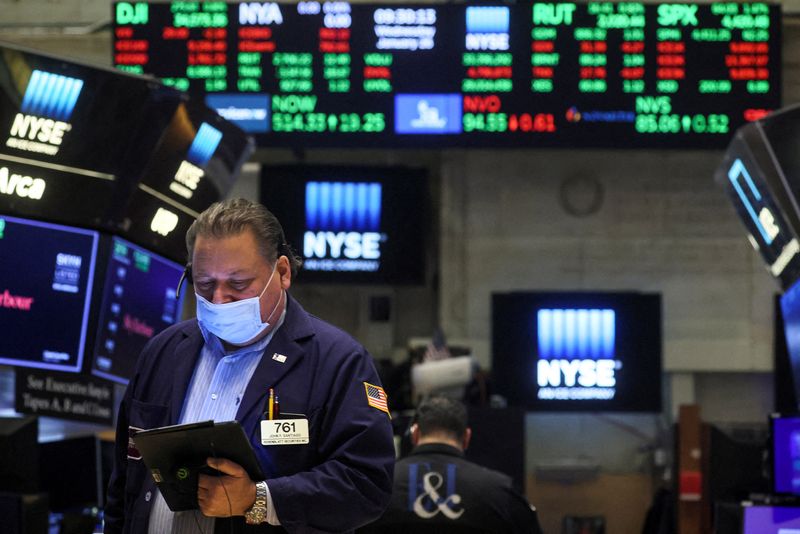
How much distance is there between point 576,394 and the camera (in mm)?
8711

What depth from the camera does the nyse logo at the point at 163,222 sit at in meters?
5.00

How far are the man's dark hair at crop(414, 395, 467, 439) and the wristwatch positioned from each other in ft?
6.30

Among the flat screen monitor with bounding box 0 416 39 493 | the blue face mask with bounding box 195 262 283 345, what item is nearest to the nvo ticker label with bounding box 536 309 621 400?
the flat screen monitor with bounding box 0 416 39 493

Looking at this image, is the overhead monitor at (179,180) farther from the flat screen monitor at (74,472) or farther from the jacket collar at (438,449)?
the jacket collar at (438,449)

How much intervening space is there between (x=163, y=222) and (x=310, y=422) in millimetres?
2877

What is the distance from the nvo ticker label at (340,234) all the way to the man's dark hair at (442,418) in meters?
4.53

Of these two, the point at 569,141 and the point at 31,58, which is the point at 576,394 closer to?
the point at 569,141

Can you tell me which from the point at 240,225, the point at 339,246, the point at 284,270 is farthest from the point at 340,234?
the point at 240,225

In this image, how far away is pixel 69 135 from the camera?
458cm


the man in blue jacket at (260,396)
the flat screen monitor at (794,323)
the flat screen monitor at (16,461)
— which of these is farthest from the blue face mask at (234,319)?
the flat screen monitor at (794,323)

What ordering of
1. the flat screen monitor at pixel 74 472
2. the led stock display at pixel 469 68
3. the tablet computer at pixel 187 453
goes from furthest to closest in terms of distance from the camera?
the led stock display at pixel 469 68 → the flat screen monitor at pixel 74 472 → the tablet computer at pixel 187 453

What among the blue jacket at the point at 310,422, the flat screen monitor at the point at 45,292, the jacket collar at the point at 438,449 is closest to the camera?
the blue jacket at the point at 310,422

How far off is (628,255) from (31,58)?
18.6 feet

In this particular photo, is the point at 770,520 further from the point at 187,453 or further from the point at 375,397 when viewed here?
the point at 187,453
